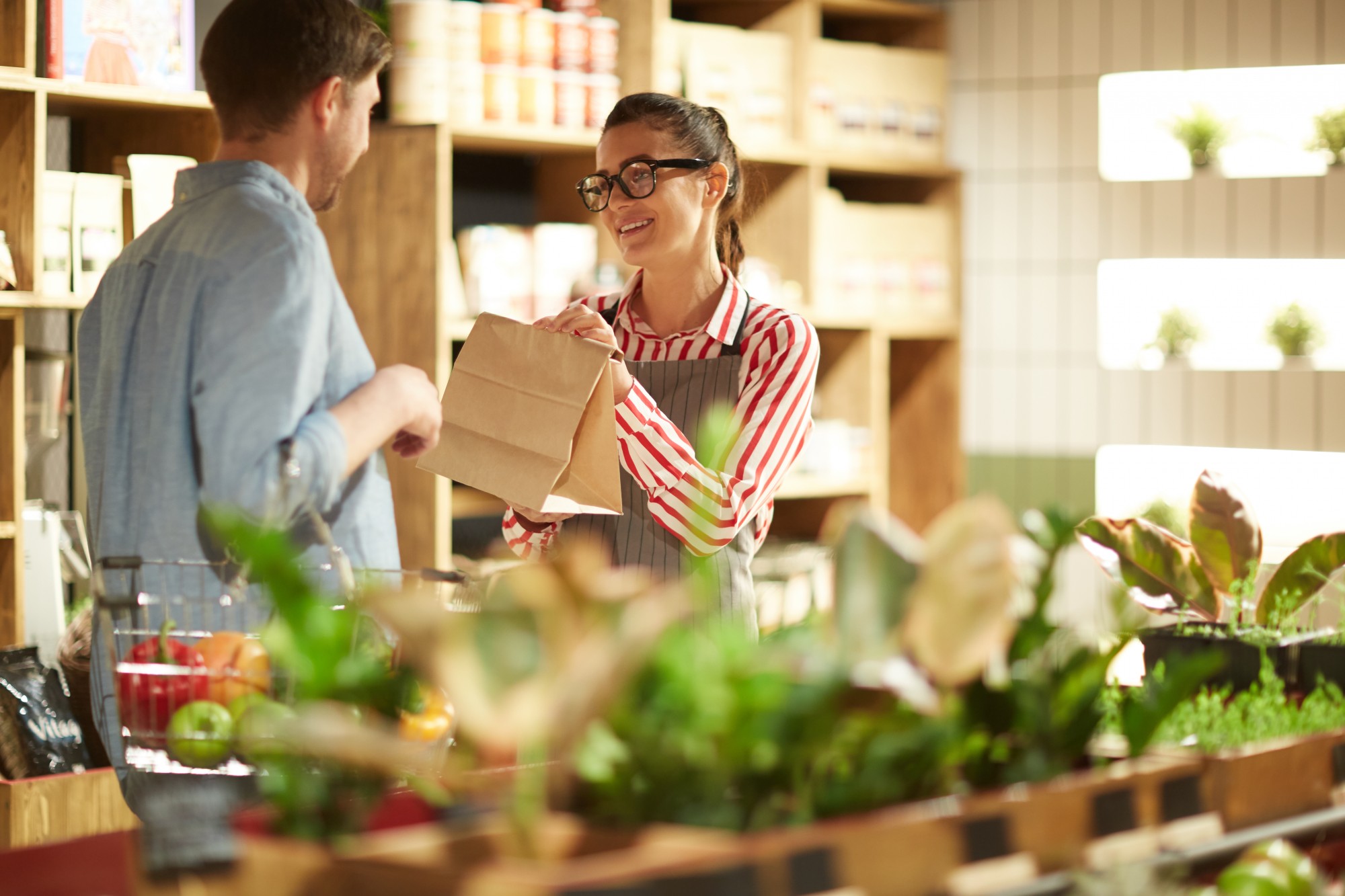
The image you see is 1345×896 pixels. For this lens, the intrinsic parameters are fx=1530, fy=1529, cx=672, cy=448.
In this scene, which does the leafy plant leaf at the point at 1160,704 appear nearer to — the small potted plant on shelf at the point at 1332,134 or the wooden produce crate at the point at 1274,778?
the wooden produce crate at the point at 1274,778

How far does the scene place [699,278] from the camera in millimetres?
2318

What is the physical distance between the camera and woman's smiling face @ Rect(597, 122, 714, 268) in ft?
7.23

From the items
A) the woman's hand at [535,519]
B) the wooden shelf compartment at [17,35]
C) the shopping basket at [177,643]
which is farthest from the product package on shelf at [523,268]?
the shopping basket at [177,643]

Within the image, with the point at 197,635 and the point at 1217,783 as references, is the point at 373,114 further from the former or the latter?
the point at 1217,783

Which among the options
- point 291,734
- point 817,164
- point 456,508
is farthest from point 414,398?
point 817,164

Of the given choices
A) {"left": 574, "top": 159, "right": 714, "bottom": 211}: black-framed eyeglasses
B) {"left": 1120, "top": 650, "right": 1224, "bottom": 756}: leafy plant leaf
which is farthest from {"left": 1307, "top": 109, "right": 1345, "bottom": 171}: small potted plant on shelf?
{"left": 1120, "top": 650, "right": 1224, "bottom": 756}: leafy plant leaf

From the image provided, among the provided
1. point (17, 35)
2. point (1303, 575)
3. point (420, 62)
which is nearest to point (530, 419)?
point (1303, 575)

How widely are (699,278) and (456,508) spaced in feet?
5.44

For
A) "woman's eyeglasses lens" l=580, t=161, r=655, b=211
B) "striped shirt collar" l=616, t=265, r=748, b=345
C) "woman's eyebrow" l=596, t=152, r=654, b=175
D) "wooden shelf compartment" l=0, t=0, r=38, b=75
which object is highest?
"wooden shelf compartment" l=0, t=0, r=38, b=75

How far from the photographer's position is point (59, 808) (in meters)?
2.61

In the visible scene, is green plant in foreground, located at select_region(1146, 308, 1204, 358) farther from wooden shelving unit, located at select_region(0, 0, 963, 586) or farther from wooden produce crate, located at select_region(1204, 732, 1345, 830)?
wooden produce crate, located at select_region(1204, 732, 1345, 830)

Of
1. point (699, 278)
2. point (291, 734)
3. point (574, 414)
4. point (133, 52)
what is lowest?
point (291, 734)

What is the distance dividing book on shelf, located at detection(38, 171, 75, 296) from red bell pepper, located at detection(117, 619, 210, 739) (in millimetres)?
2056

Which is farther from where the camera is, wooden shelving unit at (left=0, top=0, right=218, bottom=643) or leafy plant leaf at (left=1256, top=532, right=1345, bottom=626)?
wooden shelving unit at (left=0, top=0, right=218, bottom=643)
